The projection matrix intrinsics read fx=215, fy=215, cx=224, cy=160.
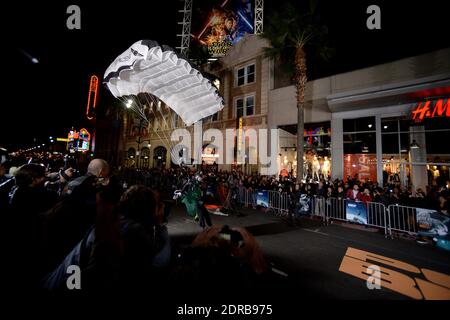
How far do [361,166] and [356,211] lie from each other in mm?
7593

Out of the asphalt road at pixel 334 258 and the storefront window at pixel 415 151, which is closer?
the asphalt road at pixel 334 258

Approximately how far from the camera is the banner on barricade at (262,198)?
11984 mm

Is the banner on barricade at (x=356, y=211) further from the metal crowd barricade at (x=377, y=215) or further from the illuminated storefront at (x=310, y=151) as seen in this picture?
the illuminated storefront at (x=310, y=151)

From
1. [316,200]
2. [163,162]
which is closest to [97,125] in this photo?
[163,162]

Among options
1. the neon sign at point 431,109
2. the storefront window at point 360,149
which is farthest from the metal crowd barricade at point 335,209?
the neon sign at point 431,109

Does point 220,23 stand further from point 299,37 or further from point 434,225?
point 434,225

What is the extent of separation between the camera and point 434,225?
697 cm

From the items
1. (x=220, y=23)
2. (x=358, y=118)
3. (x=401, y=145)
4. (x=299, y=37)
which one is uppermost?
(x=220, y=23)

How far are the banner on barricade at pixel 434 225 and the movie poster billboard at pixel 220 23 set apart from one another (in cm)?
2204

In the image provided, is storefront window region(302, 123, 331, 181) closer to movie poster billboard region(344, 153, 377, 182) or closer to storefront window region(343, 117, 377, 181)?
storefront window region(343, 117, 377, 181)

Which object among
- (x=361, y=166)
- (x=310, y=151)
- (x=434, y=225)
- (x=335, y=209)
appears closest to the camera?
(x=434, y=225)

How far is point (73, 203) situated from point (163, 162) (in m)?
28.8

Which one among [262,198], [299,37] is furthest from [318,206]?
[299,37]

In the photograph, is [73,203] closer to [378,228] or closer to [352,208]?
[352,208]
